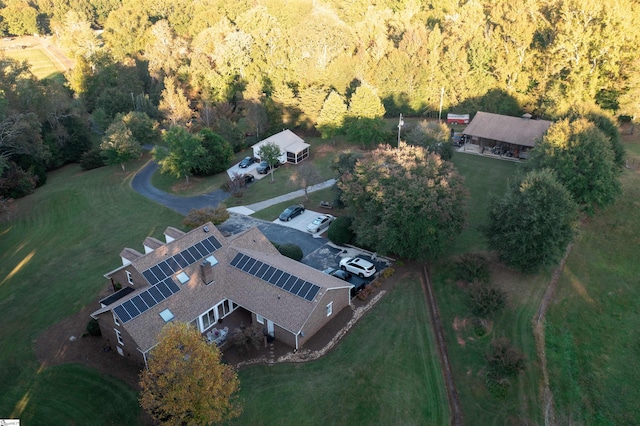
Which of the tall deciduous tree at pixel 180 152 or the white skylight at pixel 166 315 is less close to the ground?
the tall deciduous tree at pixel 180 152

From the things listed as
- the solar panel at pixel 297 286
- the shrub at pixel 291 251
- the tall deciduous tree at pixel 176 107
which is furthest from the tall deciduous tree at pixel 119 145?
the solar panel at pixel 297 286

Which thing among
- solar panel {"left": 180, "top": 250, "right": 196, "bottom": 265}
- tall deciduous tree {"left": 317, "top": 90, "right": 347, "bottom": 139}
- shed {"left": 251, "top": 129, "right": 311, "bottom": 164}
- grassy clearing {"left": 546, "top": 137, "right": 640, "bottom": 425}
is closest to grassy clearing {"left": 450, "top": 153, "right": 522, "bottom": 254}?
grassy clearing {"left": 546, "top": 137, "right": 640, "bottom": 425}

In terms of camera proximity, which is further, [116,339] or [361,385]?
[116,339]

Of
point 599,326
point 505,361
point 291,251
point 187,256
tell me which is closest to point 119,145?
point 291,251

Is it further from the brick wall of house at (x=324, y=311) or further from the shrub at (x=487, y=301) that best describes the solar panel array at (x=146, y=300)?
the shrub at (x=487, y=301)

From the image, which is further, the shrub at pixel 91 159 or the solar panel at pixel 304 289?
the shrub at pixel 91 159

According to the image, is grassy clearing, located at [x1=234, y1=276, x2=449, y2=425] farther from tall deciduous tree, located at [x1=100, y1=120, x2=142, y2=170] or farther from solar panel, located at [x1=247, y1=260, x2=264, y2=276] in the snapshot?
tall deciduous tree, located at [x1=100, y1=120, x2=142, y2=170]

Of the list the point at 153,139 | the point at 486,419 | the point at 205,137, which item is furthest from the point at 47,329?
the point at 153,139

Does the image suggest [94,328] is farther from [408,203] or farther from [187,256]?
[408,203]
